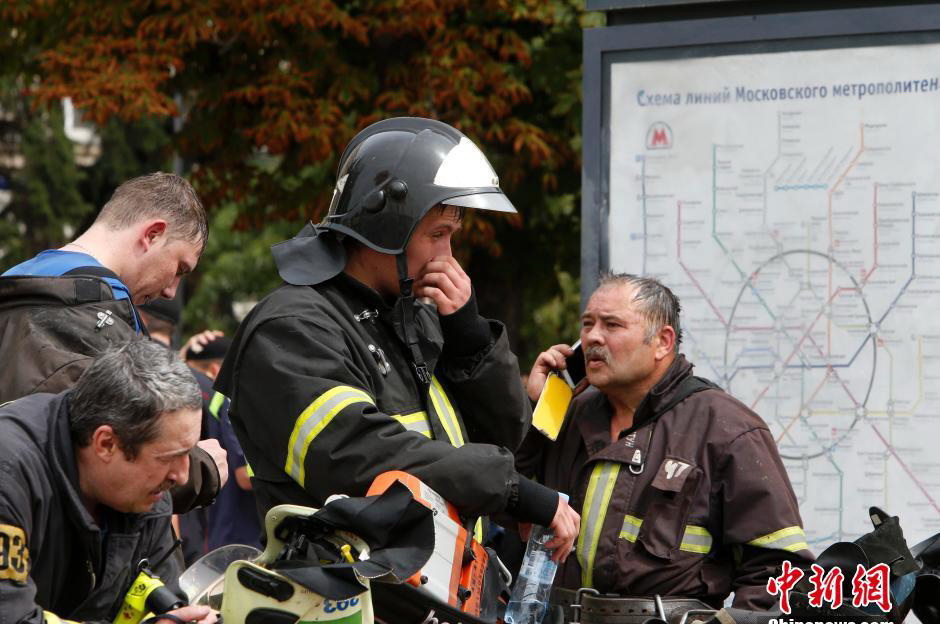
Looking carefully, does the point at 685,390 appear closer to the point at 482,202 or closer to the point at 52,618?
the point at 482,202

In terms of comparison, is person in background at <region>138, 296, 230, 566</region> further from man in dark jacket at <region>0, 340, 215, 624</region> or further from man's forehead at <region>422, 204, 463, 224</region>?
man in dark jacket at <region>0, 340, 215, 624</region>

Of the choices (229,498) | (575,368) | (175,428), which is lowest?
(229,498)

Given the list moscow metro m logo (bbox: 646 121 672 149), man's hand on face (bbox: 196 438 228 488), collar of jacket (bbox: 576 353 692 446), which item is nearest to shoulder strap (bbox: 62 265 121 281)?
man's hand on face (bbox: 196 438 228 488)

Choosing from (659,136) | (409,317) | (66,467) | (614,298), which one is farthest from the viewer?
(659,136)

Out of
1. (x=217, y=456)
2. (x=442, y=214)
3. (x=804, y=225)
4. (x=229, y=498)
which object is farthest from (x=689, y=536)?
(x=229, y=498)

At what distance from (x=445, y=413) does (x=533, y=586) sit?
2.39 ft

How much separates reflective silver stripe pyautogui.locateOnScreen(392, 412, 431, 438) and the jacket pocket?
0.96 meters

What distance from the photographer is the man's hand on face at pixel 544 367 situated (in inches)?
182

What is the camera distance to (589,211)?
5383 mm

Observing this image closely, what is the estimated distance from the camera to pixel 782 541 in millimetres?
3986

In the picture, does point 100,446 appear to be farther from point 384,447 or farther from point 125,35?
point 125,35

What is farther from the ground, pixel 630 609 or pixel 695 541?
pixel 695 541

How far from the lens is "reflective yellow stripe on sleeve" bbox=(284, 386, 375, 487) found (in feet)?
10.1

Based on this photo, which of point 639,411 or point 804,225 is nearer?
point 639,411
